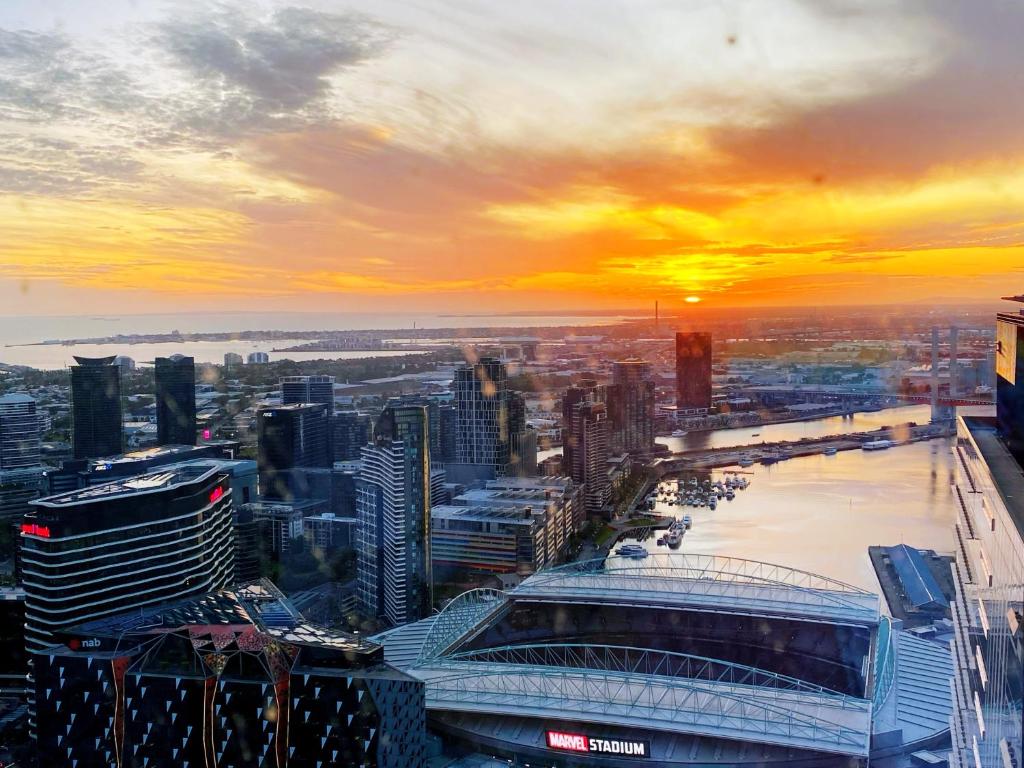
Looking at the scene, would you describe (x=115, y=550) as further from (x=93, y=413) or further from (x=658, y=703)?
(x=93, y=413)

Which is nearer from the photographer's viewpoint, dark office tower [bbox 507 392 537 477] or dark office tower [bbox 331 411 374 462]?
dark office tower [bbox 507 392 537 477]

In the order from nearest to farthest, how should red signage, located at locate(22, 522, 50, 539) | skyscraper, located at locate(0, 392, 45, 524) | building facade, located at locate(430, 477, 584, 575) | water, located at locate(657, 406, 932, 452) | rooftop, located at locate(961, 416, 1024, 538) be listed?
rooftop, located at locate(961, 416, 1024, 538) → red signage, located at locate(22, 522, 50, 539) → building facade, located at locate(430, 477, 584, 575) → skyscraper, located at locate(0, 392, 45, 524) → water, located at locate(657, 406, 932, 452)

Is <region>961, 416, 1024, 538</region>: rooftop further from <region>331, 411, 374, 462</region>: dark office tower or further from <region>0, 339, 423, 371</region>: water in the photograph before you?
<region>0, 339, 423, 371</region>: water

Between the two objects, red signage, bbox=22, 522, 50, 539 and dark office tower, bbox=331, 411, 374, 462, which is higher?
red signage, bbox=22, 522, 50, 539

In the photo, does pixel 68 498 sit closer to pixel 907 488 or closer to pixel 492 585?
pixel 492 585

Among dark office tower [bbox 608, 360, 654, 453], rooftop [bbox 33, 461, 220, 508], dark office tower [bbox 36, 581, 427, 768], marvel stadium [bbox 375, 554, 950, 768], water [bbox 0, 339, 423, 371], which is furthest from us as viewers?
water [bbox 0, 339, 423, 371]

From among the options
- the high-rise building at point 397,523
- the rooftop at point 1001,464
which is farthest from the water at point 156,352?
the rooftop at point 1001,464

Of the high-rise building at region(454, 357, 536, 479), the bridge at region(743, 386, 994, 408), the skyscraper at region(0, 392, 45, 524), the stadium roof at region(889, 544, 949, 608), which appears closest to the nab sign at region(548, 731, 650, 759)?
the stadium roof at region(889, 544, 949, 608)
